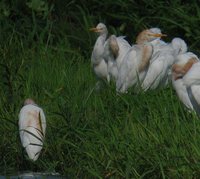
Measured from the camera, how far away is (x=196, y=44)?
1134 cm

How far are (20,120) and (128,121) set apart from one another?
0.82 metres

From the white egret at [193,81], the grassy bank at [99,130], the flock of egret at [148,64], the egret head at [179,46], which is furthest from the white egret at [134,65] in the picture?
the white egret at [193,81]

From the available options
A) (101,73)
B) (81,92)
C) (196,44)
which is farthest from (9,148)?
(196,44)

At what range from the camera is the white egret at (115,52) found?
34.9ft

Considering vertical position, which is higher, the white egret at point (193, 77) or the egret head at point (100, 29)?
the white egret at point (193, 77)

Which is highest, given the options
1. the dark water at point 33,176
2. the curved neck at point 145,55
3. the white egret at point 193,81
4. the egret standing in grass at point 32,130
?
the white egret at point 193,81

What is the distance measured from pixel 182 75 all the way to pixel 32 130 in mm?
1671

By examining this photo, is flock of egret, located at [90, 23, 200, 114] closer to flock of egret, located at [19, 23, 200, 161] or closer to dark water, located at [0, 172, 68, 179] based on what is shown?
flock of egret, located at [19, 23, 200, 161]

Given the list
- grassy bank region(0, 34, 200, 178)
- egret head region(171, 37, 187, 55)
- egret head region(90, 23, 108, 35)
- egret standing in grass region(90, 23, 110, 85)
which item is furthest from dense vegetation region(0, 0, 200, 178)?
egret head region(171, 37, 187, 55)

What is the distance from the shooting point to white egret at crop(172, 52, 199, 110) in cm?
841

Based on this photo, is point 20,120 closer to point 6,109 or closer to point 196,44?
point 6,109

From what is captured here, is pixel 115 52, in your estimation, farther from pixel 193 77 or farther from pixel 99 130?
pixel 99 130

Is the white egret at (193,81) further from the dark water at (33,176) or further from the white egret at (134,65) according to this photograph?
the white egret at (134,65)

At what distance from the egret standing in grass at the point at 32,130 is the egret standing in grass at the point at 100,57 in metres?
2.93
